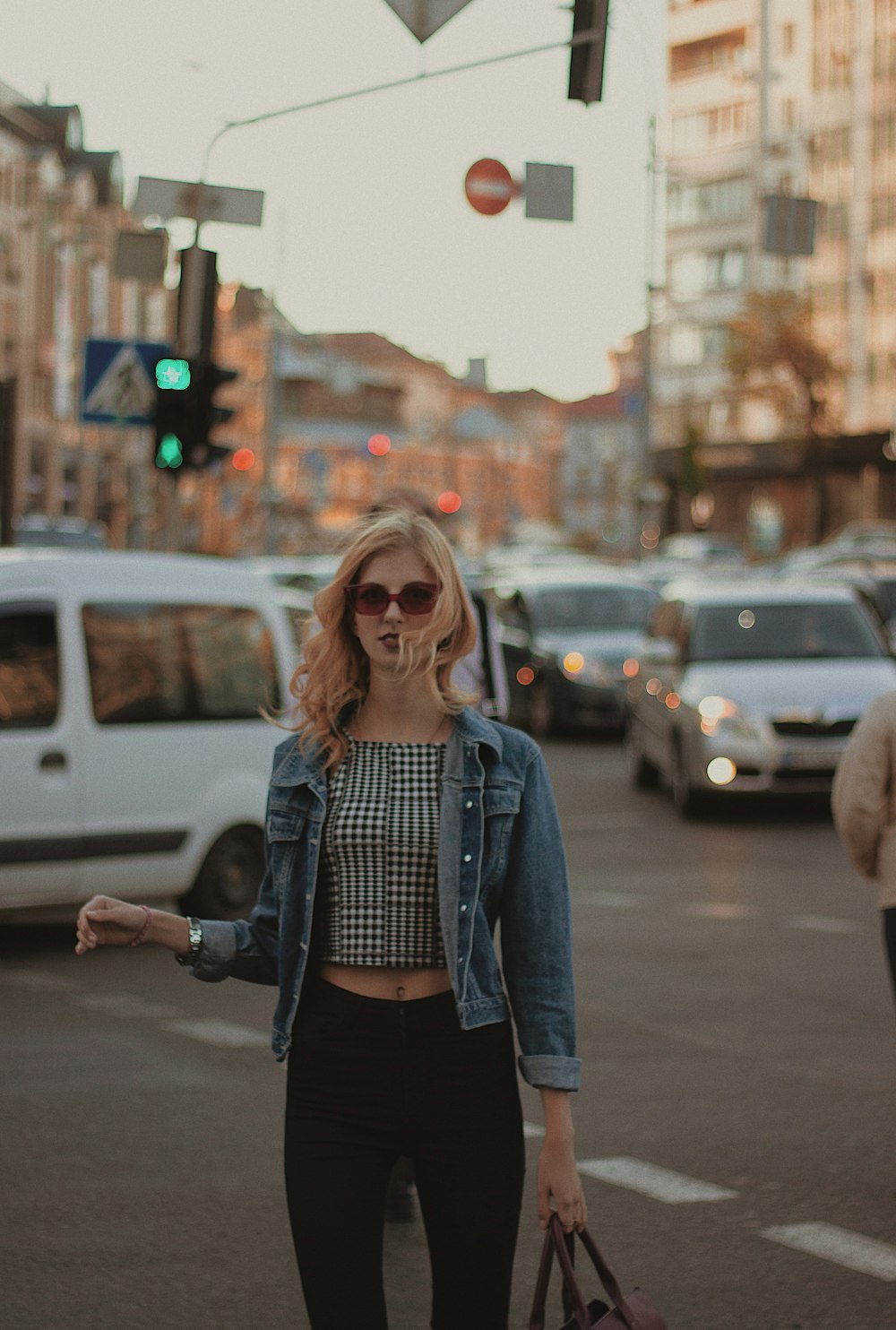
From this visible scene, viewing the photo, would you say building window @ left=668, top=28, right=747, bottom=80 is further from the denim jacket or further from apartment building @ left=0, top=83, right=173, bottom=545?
the denim jacket

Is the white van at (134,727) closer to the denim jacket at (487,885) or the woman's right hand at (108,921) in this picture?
the woman's right hand at (108,921)

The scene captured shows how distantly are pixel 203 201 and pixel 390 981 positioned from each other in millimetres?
14181

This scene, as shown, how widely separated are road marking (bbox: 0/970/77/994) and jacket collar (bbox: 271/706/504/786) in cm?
613

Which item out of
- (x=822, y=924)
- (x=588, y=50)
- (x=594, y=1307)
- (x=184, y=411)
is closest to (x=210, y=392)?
(x=184, y=411)

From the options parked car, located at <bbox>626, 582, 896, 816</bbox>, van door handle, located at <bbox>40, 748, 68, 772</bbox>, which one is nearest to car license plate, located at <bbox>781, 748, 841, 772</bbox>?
parked car, located at <bbox>626, 582, 896, 816</bbox>

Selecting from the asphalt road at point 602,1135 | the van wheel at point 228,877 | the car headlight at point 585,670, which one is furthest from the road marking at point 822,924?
the car headlight at point 585,670

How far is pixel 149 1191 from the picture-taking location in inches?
244

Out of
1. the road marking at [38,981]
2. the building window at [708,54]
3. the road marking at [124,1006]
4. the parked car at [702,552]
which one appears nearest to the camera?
the road marking at [124,1006]

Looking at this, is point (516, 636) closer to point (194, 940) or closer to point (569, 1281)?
point (194, 940)

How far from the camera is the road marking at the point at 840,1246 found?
5.51 m

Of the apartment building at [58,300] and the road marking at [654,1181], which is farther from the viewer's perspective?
the apartment building at [58,300]

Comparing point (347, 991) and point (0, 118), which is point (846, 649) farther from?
point (0, 118)

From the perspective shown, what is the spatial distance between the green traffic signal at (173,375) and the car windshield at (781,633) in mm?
4527

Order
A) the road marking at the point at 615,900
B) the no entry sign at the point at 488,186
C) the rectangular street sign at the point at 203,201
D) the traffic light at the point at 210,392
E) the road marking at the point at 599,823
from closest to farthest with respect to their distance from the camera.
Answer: the road marking at the point at 615,900, the road marking at the point at 599,823, the rectangular street sign at the point at 203,201, the no entry sign at the point at 488,186, the traffic light at the point at 210,392
